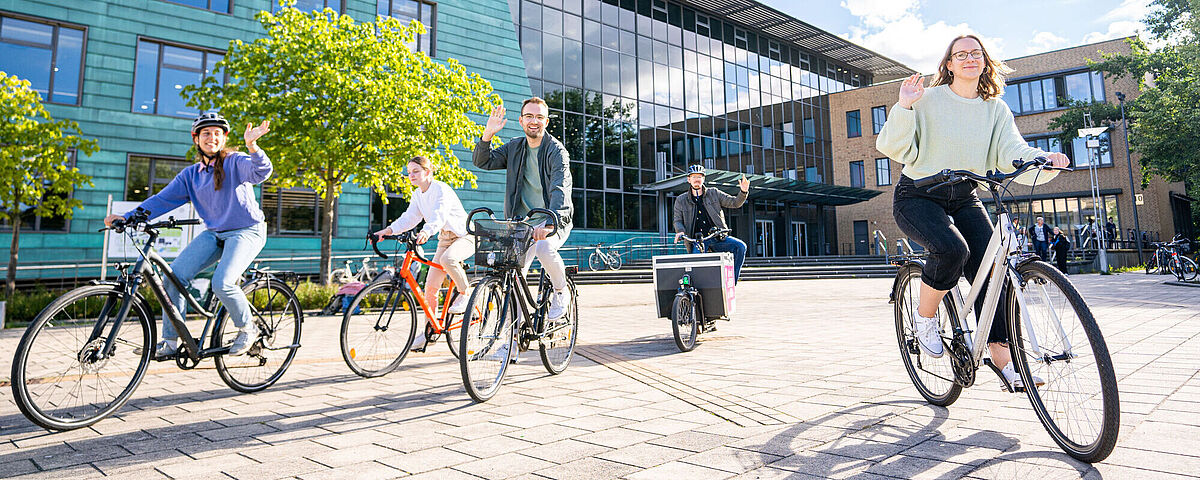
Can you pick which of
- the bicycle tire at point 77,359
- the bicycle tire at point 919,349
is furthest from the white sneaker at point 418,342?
the bicycle tire at point 919,349

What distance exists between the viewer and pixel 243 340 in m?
4.02

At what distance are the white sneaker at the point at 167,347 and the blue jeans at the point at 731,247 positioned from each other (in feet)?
15.4

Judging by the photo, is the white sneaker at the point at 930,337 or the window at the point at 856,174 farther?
the window at the point at 856,174

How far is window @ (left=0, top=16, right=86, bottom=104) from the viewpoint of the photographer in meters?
16.4

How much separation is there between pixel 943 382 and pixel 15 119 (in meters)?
16.3

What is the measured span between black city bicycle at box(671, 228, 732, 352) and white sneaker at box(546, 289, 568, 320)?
146 cm

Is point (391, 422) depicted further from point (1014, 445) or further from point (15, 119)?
point (15, 119)

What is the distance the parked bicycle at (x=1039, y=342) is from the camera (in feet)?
7.44

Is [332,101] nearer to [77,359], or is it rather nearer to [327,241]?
[327,241]

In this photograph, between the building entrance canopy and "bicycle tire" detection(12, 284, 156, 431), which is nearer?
"bicycle tire" detection(12, 284, 156, 431)

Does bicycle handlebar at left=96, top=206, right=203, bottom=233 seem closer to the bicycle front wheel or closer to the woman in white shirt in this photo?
the woman in white shirt

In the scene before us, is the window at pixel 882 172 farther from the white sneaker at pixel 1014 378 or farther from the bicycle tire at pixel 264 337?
the bicycle tire at pixel 264 337

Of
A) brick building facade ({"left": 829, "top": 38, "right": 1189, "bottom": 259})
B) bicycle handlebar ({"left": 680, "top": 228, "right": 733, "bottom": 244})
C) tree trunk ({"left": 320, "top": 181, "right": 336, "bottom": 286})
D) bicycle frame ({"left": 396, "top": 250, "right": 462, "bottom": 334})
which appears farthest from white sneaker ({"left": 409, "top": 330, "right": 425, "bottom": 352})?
brick building facade ({"left": 829, "top": 38, "right": 1189, "bottom": 259})

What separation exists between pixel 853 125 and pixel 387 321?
4033cm
